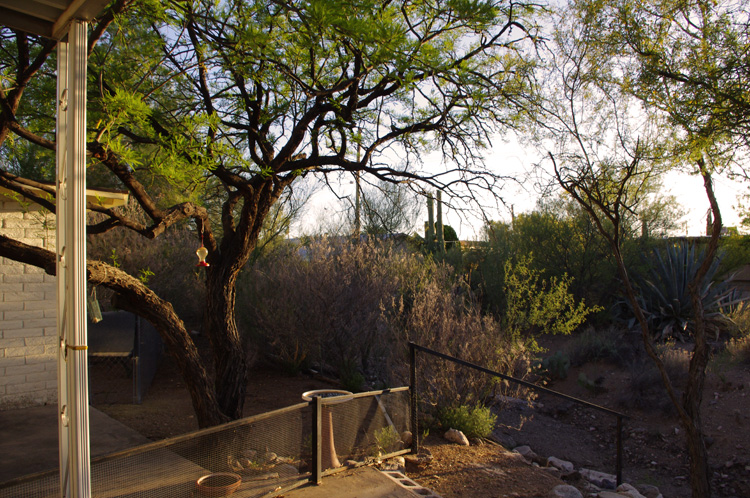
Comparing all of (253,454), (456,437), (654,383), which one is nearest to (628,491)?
(456,437)

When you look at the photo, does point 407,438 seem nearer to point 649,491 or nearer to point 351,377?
point 649,491

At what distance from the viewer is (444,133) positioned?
727 centimetres

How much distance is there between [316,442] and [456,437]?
97.7 inches

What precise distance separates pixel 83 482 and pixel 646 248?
56.0 ft

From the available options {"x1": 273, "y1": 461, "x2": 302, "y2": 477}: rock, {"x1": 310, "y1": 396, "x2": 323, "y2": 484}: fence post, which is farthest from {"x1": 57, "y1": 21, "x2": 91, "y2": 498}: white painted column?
{"x1": 310, "y1": 396, "x2": 323, "y2": 484}: fence post

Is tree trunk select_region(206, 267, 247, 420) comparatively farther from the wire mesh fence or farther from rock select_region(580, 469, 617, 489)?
rock select_region(580, 469, 617, 489)

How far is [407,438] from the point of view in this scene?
578cm

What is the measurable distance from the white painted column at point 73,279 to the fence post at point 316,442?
86.9 inches

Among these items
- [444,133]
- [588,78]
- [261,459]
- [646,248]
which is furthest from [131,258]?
[646,248]

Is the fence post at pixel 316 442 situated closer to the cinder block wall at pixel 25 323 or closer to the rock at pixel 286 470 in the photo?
the rock at pixel 286 470

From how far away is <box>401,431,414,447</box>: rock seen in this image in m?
5.73

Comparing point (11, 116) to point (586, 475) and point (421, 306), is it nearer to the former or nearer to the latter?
point (421, 306)

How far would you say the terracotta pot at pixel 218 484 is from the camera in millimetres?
3913

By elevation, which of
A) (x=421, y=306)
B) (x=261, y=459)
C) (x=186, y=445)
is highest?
(x=421, y=306)
